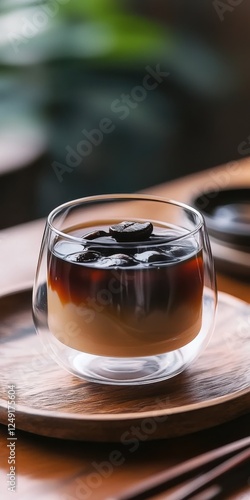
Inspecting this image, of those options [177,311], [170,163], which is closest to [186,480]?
[177,311]

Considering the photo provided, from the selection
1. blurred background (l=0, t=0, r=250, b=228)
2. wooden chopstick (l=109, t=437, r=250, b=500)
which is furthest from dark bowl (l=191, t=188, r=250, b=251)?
blurred background (l=0, t=0, r=250, b=228)

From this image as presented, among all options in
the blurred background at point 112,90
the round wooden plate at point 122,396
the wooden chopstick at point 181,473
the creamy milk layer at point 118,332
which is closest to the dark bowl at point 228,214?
the round wooden plate at point 122,396

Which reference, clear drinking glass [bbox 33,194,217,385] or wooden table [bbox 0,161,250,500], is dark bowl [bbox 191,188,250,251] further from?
wooden table [bbox 0,161,250,500]

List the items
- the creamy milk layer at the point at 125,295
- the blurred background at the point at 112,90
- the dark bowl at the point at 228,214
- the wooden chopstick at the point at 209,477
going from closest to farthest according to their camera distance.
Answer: the wooden chopstick at the point at 209,477, the creamy milk layer at the point at 125,295, the dark bowl at the point at 228,214, the blurred background at the point at 112,90

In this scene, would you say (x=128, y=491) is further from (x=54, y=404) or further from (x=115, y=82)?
(x=115, y=82)

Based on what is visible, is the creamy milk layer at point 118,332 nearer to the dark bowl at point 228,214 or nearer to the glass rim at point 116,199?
the glass rim at point 116,199

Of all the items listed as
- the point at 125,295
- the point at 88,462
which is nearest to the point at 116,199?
the point at 125,295

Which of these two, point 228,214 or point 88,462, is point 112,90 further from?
point 88,462
